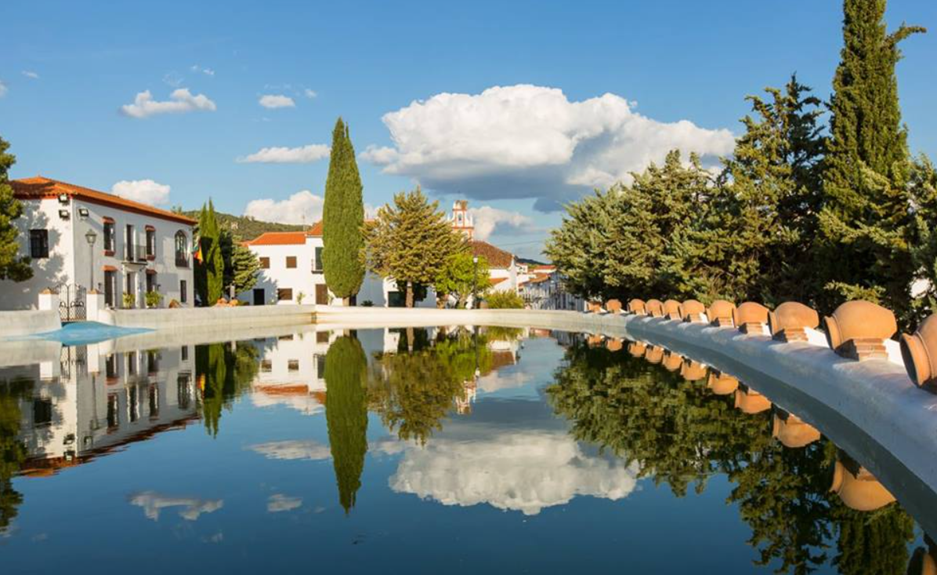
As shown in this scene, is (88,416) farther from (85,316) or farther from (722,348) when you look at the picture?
(85,316)

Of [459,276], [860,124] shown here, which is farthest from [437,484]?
[459,276]

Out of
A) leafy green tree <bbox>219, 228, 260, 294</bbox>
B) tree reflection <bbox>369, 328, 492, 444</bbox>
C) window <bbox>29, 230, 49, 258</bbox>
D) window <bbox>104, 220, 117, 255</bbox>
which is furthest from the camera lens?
leafy green tree <bbox>219, 228, 260, 294</bbox>

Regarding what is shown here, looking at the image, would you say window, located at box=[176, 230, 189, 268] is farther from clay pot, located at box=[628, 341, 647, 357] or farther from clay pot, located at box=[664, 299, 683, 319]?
clay pot, located at box=[628, 341, 647, 357]

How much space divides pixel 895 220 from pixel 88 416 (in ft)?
49.9

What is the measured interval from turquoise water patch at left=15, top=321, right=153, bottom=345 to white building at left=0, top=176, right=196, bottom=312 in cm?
360

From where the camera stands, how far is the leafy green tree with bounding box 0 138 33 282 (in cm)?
3359

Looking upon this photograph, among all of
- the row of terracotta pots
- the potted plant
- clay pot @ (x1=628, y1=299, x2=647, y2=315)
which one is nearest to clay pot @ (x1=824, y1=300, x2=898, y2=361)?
the row of terracotta pots

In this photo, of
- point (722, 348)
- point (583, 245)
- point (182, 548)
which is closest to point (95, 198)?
point (583, 245)

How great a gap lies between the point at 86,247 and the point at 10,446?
3535cm

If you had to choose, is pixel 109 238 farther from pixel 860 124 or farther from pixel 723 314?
pixel 860 124

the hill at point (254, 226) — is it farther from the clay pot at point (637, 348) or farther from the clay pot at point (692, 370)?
the clay pot at point (692, 370)

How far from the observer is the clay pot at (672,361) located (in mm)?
16250

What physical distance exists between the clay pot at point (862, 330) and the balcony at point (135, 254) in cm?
4167

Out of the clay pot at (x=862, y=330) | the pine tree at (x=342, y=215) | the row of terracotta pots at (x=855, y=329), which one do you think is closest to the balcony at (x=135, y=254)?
the pine tree at (x=342, y=215)
